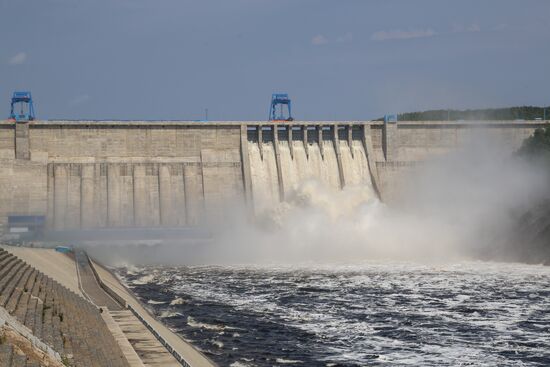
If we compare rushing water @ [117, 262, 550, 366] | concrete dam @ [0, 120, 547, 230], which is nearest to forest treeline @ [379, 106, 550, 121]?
concrete dam @ [0, 120, 547, 230]

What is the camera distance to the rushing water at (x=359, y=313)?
31.9m

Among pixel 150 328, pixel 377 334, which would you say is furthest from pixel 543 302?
pixel 150 328

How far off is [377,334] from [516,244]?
38.7 metres

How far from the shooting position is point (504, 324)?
3816 centimetres

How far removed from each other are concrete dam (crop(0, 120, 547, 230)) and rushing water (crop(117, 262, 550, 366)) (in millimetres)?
20900

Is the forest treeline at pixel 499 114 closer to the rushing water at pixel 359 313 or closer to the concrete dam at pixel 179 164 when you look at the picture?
the concrete dam at pixel 179 164

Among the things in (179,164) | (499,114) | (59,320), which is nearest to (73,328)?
(59,320)

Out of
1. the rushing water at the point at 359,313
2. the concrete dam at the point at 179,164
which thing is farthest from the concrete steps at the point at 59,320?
the concrete dam at the point at 179,164

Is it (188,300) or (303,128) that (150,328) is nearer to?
(188,300)

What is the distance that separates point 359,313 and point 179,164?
4834 cm

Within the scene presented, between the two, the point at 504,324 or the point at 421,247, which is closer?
the point at 504,324

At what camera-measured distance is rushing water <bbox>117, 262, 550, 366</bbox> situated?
105 ft

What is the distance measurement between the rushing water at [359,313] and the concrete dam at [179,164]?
823 inches

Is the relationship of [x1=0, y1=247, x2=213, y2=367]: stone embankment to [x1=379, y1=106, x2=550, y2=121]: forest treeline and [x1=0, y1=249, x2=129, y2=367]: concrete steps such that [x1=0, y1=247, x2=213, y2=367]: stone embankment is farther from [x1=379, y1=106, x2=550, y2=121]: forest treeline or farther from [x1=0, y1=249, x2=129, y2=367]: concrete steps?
[x1=379, y1=106, x2=550, y2=121]: forest treeline
